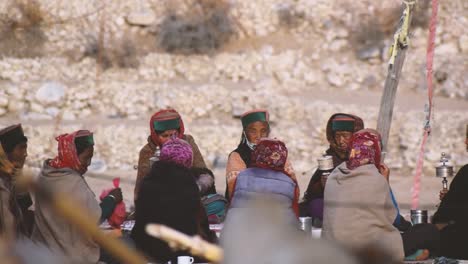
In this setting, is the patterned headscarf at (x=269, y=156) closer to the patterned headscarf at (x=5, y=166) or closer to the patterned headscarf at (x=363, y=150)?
the patterned headscarf at (x=363, y=150)

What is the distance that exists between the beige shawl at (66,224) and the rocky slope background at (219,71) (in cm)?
748

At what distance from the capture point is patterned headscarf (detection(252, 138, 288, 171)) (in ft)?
17.7

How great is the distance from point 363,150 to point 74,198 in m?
1.69

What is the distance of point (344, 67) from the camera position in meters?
16.0

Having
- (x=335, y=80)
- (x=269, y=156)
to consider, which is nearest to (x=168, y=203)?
(x=269, y=156)

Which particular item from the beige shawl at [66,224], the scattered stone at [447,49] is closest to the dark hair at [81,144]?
the beige shawl at [66,224]

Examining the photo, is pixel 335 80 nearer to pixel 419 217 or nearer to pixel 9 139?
pixel 419 217

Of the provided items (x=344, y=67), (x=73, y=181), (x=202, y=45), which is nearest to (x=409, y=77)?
(x=344, y=67)

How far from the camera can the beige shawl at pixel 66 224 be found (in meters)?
5.20

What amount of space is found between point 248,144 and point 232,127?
7.55m

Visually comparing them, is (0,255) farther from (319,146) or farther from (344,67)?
(344,67)

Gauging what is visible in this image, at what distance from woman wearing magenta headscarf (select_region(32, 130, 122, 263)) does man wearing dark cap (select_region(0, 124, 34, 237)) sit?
0.12 meters

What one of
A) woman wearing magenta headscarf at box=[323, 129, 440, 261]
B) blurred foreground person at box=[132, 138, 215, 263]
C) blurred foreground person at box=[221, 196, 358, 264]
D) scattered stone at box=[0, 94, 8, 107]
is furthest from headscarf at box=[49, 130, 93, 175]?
scattered stone at box=[0, 94, 8, 107]

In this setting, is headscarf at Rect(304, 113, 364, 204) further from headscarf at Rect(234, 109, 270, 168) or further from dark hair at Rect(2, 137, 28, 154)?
dark hair at Rect(2, 137, 28, 154)
